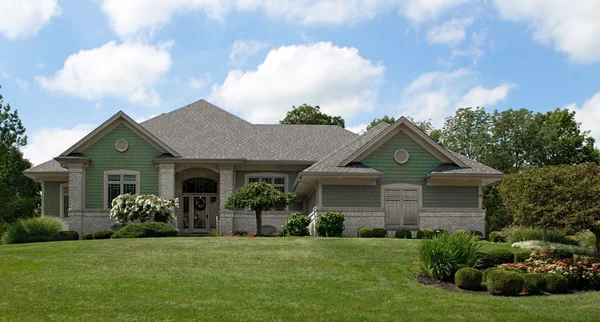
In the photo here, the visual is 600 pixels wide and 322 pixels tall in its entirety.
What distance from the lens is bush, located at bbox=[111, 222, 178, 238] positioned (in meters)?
28.2

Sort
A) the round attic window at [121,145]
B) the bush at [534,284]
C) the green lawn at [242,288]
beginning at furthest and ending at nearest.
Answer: the round attic window at [121,145] < the bush at [534,284] < the green lawn at [242,288]

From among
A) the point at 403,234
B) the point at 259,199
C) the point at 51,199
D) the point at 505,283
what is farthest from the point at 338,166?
the point at 51,199

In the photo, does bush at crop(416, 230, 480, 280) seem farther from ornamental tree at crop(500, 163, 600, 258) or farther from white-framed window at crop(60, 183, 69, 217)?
white-framed window at crop(60, 183, 69, 217)

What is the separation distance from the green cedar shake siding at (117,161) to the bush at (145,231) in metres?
4.98

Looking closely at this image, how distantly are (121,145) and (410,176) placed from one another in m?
13.9

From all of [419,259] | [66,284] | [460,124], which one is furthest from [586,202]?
[460,124]

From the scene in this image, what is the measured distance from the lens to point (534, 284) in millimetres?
17109

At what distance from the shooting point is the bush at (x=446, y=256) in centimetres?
1836

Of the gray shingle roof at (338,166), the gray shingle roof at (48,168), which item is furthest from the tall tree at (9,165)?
the gray shingle roof at (338,166)

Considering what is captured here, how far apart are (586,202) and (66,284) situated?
1539 cm

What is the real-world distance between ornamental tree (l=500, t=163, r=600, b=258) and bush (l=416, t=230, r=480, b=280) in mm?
4324

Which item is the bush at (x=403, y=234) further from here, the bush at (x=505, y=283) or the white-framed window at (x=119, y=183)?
the white-framed window at (x=119, y=183)

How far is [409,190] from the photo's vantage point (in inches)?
1192

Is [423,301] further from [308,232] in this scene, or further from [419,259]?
[308,232]
